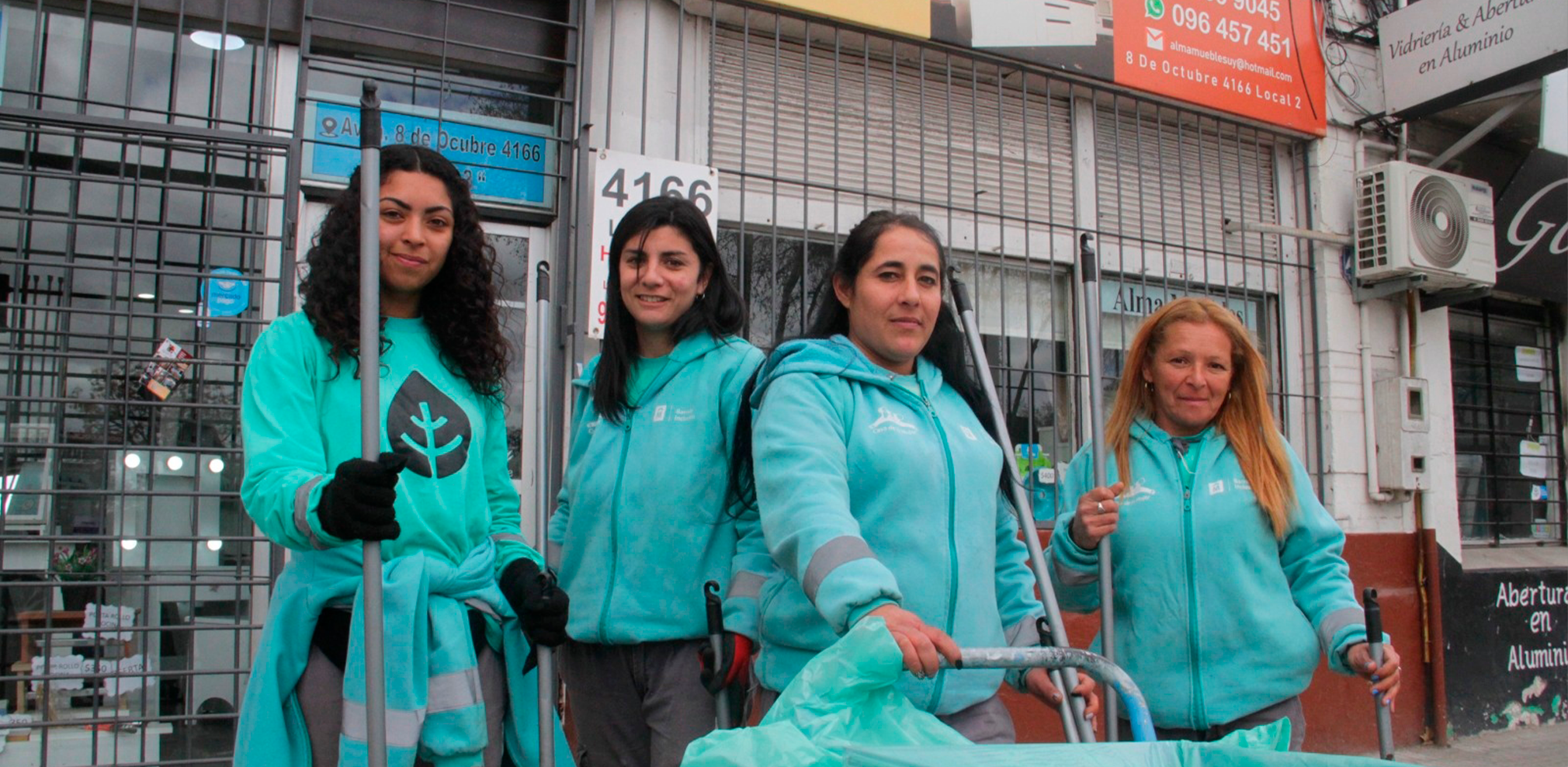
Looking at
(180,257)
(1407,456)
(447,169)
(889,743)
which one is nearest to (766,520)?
(889,743)

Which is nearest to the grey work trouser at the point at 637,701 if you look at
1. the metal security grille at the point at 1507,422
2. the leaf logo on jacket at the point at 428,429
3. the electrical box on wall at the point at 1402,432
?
the leaf logo on jacket at the point at 428,429

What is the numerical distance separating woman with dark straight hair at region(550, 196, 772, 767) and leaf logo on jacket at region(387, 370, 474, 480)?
41 centimetres

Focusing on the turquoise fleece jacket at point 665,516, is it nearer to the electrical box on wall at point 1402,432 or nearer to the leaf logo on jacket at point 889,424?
the leaf logo on jacket at point 889,424

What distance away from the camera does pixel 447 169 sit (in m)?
2.23

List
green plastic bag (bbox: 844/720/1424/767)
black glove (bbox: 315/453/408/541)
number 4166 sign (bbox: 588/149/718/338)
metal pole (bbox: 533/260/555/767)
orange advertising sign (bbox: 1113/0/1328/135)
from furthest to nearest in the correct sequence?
orange advertising sign (bbox: 1113/0/1328/135), number 4166 sign (bbox: 588/149/718/338), metal pole (bbox: 533/260/555/767), black glove (bbox: 315/453/408/541), green plastic bag (bbox: 844/720/1424/767)

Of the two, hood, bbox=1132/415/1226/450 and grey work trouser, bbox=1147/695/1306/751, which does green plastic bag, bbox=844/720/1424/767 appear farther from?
hood, bbox=1132/415/1226/450

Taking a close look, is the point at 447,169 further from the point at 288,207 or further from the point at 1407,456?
the point at 1407,456

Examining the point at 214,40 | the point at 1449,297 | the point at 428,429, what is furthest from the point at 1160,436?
the point at 1449,297

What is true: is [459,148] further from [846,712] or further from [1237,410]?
[846,712]

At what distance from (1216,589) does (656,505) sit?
1.32 m

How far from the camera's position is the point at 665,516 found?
242cm

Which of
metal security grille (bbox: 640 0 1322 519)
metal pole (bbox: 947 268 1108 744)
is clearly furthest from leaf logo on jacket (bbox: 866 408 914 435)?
metal security grille (bbox: 640 0 1322 519)

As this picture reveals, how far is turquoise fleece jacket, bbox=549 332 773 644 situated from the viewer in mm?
2385

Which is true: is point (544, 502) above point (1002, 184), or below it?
below
